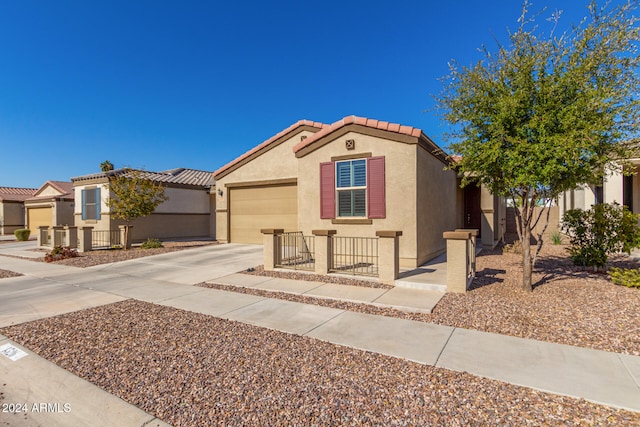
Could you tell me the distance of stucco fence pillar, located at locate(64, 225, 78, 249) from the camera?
14.7 meters

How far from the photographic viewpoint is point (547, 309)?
17.6 feet

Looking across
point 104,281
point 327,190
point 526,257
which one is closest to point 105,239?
point 104,281

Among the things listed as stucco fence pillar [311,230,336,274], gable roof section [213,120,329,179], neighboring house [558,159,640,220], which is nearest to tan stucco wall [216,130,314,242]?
gable roof section [213,120,329,179]

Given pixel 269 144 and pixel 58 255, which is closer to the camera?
pixel 58 255

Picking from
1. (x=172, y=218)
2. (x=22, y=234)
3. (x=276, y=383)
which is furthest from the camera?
(x=22, y=234)

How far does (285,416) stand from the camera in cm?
274

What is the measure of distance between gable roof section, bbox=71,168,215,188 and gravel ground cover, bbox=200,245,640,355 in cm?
1190

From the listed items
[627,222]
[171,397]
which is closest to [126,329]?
[171,397]

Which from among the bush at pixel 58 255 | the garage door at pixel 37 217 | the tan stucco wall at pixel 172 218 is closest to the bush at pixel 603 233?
the bush at pixel 58 255

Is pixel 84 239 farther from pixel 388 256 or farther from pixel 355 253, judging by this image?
pixel 388 256

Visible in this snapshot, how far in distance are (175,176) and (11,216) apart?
18253mm

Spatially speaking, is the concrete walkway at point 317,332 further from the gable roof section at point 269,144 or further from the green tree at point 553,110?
the gable roof section at point 269,144

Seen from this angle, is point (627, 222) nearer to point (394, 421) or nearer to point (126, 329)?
point (394, 421)

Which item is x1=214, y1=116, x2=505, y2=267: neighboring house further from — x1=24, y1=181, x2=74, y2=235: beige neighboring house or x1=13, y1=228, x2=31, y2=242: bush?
x1=13, y1=228, x2=31, y2=242: bush
